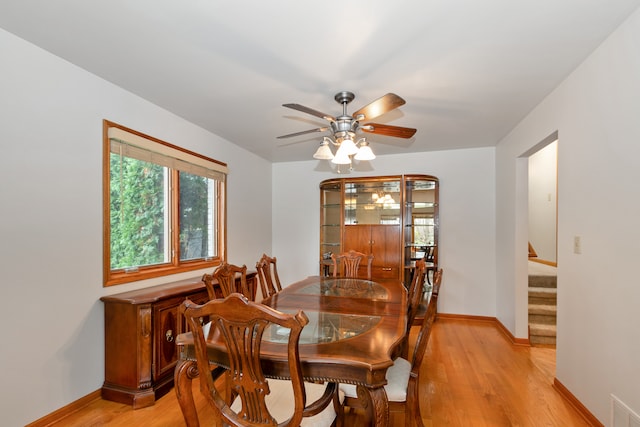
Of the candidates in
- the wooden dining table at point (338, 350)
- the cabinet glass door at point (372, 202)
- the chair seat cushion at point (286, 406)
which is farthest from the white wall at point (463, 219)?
the chair seat cushion at point (286, 406)

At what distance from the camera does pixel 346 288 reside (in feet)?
8.98

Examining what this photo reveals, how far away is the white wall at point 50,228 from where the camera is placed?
6.09ft

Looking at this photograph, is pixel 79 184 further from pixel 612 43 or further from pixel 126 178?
pixel 612 43

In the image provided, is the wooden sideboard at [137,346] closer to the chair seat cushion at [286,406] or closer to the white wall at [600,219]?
the chair seat cushion at [286,406]

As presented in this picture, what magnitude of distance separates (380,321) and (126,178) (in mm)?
2388

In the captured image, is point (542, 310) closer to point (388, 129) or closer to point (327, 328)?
point (388, 129)

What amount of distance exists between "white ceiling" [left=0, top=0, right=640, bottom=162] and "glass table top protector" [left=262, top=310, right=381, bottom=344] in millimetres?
1677

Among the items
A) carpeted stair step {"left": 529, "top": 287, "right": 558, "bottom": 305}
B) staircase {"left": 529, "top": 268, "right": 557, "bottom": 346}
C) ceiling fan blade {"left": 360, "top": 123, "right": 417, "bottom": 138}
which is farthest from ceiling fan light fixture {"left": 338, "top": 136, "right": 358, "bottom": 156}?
carpeted stair step {"left": 529, "top": 287, "right": 558, "bottom": 305}

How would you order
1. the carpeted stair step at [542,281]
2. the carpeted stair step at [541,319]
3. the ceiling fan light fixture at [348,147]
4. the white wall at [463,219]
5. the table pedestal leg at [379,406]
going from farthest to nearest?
the white wall at [463,219] → the carpeted stair step at [542,281] → the carpeted stair step at [541,319] → the ceiling fan light fixture at [348,147] → the table pedestal leg at [379,406]

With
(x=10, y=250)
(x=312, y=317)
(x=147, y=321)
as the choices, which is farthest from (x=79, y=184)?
(x=312, y=317)

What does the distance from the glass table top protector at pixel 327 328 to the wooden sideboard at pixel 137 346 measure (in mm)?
1158

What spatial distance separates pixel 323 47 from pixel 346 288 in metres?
1.90

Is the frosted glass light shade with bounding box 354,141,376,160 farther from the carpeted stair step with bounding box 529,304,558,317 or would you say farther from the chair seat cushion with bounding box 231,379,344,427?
the carpeted stair step with bounding box 529,304,558,317

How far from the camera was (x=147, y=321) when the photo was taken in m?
2.29
